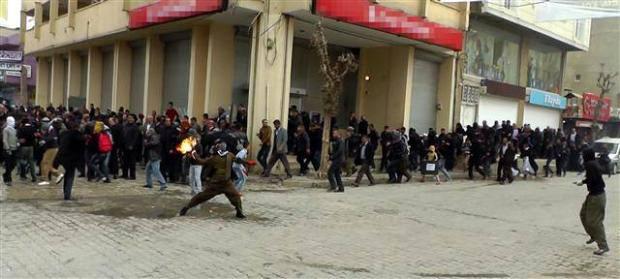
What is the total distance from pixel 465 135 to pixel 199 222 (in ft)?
45.7

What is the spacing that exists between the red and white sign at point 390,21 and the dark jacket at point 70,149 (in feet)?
25.0

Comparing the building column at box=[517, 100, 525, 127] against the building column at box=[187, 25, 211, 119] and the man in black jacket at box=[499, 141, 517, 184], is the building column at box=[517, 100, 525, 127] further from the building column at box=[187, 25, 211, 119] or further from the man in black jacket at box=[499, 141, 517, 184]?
the building column at box=[187, 25, 211, 119]

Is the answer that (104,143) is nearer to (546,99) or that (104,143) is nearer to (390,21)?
(390,21)

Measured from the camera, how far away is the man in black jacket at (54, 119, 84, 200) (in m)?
10.1

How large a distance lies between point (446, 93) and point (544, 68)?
11.7 metres

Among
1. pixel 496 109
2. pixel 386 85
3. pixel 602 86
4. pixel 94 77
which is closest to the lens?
pixel 386 85

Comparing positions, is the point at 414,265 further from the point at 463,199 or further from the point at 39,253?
the point at 463,199

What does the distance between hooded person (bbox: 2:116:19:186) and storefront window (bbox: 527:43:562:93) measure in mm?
25371

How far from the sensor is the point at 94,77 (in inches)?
987

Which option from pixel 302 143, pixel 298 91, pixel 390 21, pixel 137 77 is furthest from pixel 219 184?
pixel 137 77

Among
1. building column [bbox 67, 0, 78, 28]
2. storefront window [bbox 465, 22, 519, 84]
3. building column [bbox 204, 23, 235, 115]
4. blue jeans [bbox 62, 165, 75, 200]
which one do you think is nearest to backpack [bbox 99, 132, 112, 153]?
blue jeans [bbox 62, 165, 75, 200]

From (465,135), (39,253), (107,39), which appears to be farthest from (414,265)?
(107,39)

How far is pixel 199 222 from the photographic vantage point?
8.78m

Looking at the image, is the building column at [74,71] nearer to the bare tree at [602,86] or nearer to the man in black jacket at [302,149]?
Answer: the man in black jacket at [302,149]
